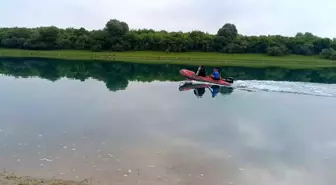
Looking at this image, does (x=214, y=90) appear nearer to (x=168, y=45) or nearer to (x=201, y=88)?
(x=201, y=88)

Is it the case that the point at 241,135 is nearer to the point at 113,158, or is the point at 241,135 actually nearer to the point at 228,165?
the point at 228,165

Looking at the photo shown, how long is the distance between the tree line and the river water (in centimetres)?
5128

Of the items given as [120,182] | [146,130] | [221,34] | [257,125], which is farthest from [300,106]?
[221,34]

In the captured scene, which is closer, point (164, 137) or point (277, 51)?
point (164, 137)

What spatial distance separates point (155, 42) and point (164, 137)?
6512 cm

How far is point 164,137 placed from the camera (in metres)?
15.6

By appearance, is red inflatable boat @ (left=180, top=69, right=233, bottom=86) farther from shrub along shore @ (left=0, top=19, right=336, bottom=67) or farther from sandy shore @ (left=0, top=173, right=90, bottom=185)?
shrub along shore @ (left=0, top=19, right=336, bottom=67)

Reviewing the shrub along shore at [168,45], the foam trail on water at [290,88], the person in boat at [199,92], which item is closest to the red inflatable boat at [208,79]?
the foam trail on water at [290,88]

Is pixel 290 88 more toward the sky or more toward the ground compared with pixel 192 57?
more toward the ground

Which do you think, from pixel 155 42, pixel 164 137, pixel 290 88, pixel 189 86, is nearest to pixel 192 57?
pixel 155 42

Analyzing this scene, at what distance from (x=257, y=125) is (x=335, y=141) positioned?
3638 mm

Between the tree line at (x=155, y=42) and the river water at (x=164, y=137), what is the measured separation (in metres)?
51.3

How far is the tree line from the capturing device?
256ft

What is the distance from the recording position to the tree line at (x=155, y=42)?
78125 millimetres
